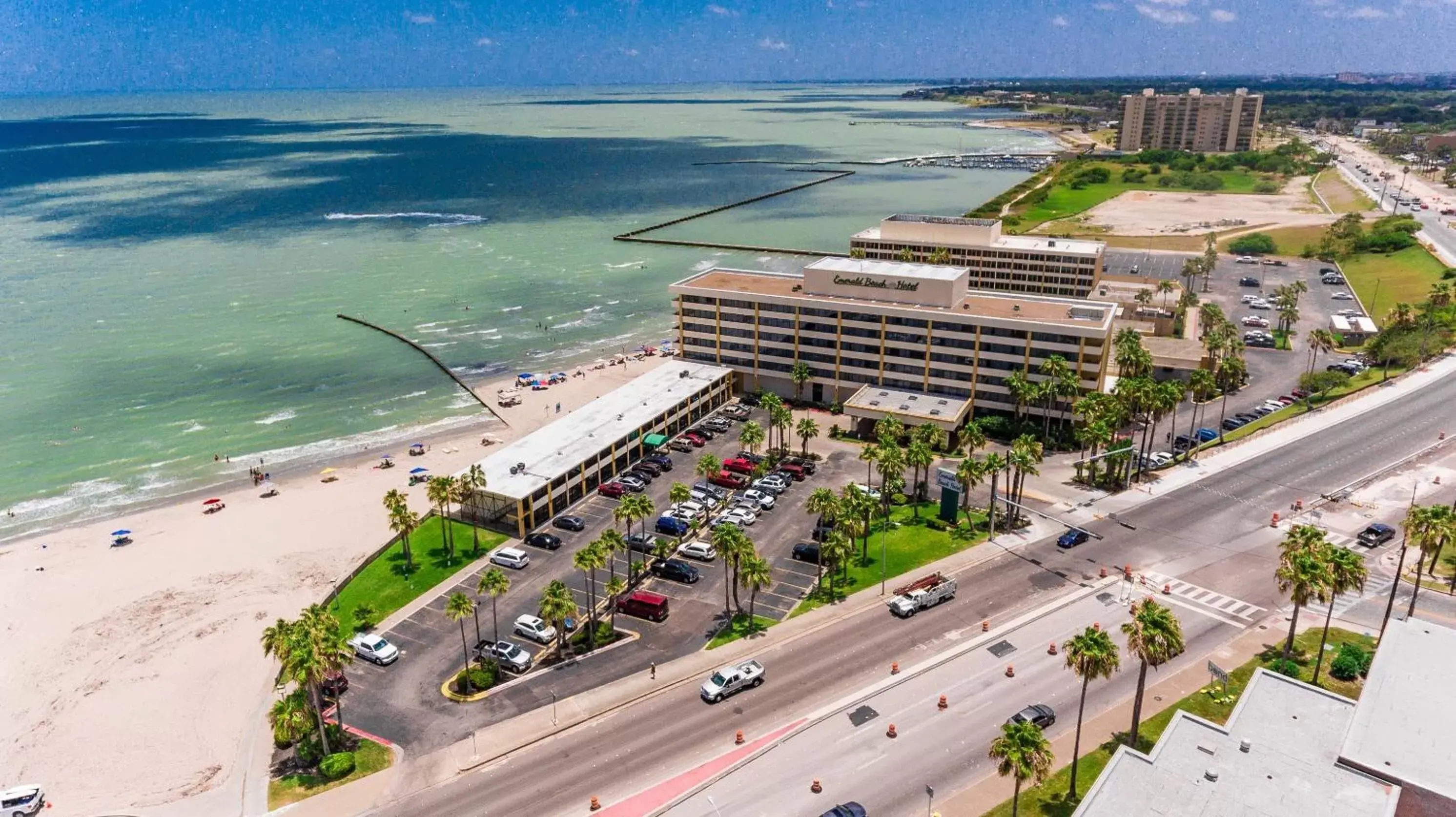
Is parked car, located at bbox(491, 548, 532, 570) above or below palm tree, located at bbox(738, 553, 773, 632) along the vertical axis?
below

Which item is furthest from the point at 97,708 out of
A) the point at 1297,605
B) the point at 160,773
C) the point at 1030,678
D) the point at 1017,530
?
the point at 1297,605

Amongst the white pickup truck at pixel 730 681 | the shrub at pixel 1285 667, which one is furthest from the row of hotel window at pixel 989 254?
the white pickup truck at pixel 730 681

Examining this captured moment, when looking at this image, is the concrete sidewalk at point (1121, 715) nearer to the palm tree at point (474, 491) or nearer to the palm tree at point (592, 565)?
the palm tree at point (592, 565)

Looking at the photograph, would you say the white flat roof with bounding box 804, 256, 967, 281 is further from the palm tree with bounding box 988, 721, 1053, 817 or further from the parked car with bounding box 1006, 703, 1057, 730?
the palm tree with bounding box 988, 721, 1053, 817

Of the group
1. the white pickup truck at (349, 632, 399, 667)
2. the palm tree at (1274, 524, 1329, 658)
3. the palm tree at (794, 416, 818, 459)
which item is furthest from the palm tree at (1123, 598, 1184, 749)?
the white pickup truck at (349, 632, 399, 667)

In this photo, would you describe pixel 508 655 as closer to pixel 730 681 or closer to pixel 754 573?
pixel 730 681

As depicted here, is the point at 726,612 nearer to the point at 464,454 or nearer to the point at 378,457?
the point at 464,454

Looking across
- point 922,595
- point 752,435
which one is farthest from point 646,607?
point 752,435
